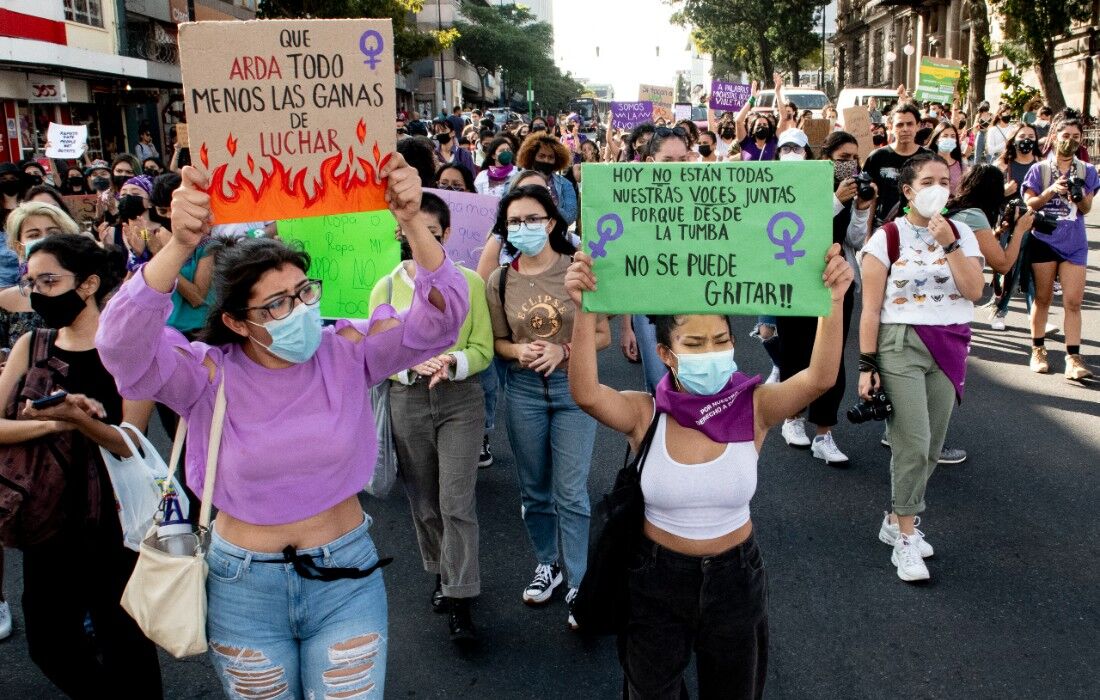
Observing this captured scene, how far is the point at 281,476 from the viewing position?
8.45ft

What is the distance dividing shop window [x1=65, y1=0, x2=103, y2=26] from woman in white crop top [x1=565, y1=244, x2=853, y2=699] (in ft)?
87.4

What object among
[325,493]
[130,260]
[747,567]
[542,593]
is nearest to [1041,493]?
[542,593]

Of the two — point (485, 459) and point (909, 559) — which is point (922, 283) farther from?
point (485, 459)

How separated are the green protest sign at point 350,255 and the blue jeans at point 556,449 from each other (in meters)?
0.82

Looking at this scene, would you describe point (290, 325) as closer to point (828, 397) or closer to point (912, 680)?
point (912, 680)

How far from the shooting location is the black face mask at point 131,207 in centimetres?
606

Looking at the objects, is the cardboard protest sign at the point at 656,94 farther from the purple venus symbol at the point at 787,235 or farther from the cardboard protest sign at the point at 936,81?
the purple venus symbol at the point at 787,235

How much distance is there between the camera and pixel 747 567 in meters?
2.81

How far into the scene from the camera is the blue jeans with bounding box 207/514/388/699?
2.56m

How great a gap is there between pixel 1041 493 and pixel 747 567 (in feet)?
11.8

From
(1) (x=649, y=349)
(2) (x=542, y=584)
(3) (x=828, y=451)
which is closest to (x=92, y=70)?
(1) (x=649, y=349)

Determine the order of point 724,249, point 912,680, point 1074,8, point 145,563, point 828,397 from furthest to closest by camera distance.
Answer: point 1074,8 < point 828,397 < point 912,680 < point 724,249 < point 145,563

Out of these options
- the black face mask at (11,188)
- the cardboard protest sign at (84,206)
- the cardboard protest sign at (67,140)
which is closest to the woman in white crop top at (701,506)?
the black face mask at (11,188)

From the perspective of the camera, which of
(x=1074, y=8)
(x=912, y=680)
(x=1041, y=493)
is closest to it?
(x=912, y=680)
